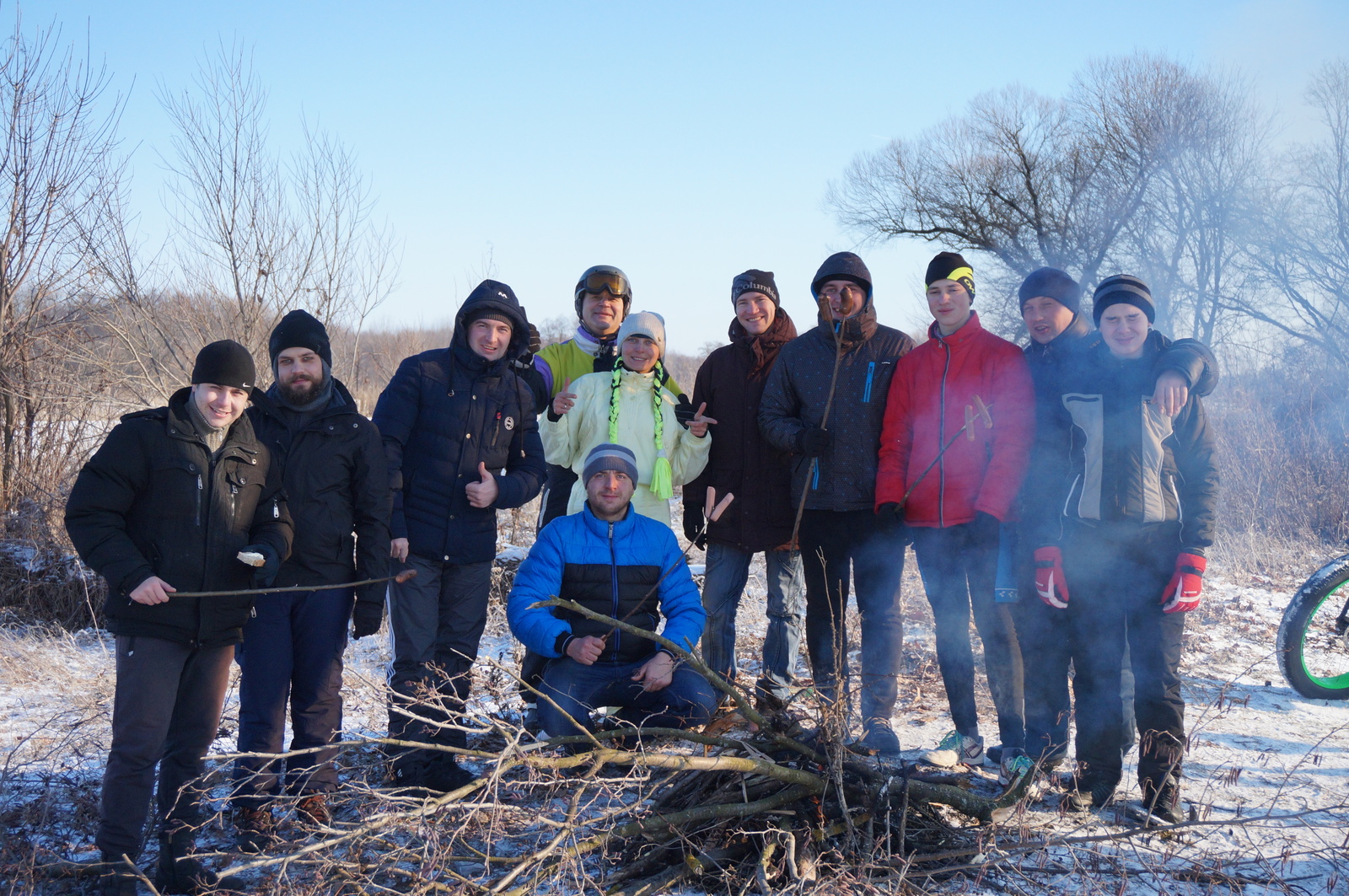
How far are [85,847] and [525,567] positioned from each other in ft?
6.05

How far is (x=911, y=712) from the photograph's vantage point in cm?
482

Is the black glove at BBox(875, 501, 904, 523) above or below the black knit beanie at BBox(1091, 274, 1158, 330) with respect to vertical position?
below

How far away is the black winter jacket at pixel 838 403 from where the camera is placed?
407cm

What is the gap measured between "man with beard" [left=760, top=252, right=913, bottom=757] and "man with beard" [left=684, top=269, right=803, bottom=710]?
0.49ft

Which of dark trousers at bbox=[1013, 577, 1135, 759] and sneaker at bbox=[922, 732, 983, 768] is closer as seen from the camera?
dark trousers at bbox=[1013, 577, 1135, 759]

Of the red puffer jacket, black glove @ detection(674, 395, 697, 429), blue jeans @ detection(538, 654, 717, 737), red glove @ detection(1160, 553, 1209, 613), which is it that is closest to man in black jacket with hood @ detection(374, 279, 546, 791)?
blue jeans @ detection(538, 654, 717, 737)

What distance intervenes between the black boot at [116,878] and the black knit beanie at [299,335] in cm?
179

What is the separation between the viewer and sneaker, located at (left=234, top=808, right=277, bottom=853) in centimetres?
307

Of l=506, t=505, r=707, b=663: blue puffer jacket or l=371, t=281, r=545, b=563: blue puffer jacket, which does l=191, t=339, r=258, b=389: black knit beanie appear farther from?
l=506, t=505, r=707, b=663: blue puffer jacket

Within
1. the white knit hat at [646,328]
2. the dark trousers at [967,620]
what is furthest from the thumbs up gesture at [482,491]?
the dark trousers at [967,620]

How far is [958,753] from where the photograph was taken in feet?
12.8

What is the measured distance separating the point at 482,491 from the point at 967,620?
2249 mm

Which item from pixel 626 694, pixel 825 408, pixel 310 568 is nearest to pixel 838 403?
pixel 825 408

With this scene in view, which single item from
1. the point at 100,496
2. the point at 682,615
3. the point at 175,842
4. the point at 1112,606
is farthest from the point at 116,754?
the point at 1112,606
